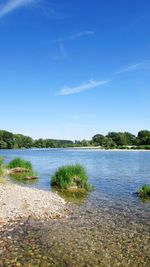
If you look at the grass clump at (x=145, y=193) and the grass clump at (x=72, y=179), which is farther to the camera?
the grass clump at (x=72, y=179)

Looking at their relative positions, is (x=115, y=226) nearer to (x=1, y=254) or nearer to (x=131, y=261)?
(x=131, y=261)

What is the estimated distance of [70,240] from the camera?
13.8 meters

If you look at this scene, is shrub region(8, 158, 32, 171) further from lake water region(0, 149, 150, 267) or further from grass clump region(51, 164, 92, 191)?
lake water region(0, 149, 150, 267)

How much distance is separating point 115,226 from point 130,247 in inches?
124

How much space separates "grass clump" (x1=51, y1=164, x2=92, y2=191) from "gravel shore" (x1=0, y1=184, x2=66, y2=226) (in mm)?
5720

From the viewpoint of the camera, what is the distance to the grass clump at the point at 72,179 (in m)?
28.4

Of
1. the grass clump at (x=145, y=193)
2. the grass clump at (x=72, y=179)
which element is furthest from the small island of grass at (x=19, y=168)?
the grass clump at (x=145, y=193)

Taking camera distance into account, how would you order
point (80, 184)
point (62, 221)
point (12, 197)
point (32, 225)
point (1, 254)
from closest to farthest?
1. point (1, 254)
2. point (32, 225)
3. point (62, 221)
4. point (12, 197)
5. point (80, 184)

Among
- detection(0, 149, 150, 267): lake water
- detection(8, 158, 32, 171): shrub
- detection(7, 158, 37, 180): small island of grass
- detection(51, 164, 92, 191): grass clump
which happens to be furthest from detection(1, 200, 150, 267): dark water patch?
detection(8, 158, 32, 171): shrub

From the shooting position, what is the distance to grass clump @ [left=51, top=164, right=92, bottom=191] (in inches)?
1118

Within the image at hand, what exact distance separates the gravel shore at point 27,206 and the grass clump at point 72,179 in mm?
5720

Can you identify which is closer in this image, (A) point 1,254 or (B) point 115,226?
(A) point 1,254

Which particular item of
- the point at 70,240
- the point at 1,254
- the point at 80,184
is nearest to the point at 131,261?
the point at 70,240

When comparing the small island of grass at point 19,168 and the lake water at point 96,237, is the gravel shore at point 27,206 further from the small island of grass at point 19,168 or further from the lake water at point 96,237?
the small island of grass at point 19,168
